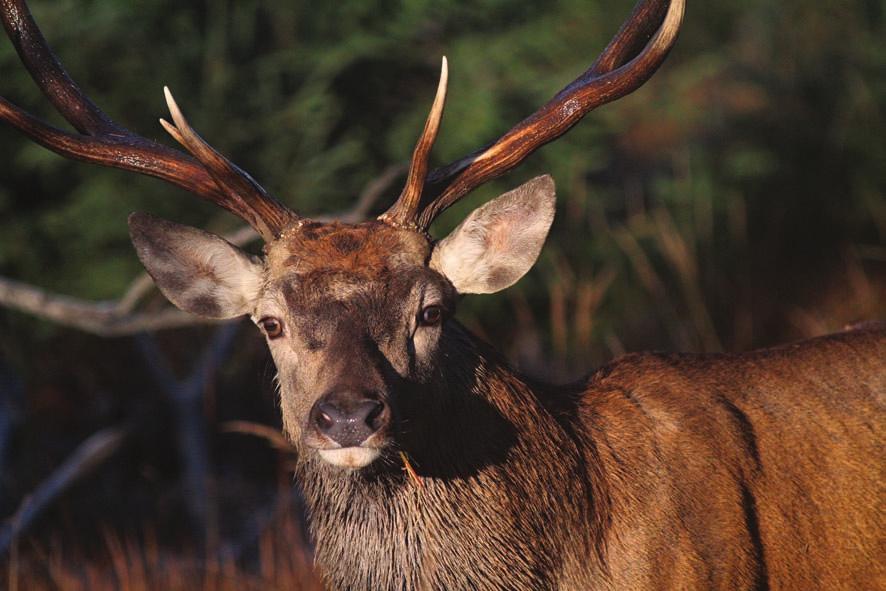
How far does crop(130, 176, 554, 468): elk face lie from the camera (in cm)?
301

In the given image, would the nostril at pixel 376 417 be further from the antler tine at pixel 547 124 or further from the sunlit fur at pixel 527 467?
the antler tine at pixel 547 124

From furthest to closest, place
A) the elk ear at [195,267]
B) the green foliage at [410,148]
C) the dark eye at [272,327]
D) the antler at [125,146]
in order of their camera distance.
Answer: the green foliage at [410,148] → the elk ear at [195,267] → the antler at [125,146] → the dark eye at [272,327]

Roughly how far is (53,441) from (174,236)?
→ 14.9ft

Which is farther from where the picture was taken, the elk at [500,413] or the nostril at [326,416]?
the elk at [500,413]

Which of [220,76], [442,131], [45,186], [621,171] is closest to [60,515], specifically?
[45,186]

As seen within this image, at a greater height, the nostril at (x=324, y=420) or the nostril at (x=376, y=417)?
the nostril at (x=376, y=417)

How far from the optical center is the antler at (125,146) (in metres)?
3.45

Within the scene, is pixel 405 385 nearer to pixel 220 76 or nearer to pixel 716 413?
pixel 716 413

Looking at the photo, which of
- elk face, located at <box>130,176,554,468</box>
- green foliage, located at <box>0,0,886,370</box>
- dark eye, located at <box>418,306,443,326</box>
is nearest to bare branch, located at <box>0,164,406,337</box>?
elk face, located at <box>130,176,554,468</box>

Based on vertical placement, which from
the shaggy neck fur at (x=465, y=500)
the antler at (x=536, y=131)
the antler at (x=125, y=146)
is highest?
the antler at (x=536, y=131)

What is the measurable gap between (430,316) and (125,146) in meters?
1.07

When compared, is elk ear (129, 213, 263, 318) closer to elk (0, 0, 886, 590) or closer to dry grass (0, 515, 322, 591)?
elk (0, 0, 886, 590)

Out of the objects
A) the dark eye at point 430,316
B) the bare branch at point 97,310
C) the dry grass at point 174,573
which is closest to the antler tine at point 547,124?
the dark eye at point 430,316

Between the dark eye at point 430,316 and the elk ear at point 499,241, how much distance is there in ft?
0.58
